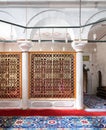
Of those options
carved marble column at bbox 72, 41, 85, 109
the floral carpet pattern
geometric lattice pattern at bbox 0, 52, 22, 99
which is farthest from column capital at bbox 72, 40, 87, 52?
the floral carpet pattern

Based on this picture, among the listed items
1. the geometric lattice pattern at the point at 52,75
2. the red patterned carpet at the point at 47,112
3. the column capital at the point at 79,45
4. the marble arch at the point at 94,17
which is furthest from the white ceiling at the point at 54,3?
the red patterned carpet at the point at 47,112

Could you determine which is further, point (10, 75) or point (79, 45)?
point (10, 75)

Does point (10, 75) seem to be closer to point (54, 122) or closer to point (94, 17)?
point (54, 122)

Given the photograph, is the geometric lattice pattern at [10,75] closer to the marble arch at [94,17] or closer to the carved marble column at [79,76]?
the carved marble column at [79,76]

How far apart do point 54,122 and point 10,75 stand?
227 centimetres

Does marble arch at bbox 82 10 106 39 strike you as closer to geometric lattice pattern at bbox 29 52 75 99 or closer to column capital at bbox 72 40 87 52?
column capital at bbox 72 40 87 52

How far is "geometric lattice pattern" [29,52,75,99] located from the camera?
21.9 feet

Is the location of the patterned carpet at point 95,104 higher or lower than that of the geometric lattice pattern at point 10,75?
lower

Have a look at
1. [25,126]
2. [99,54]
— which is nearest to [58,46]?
[99,54]

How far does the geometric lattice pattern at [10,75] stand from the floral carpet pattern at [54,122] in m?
1.26

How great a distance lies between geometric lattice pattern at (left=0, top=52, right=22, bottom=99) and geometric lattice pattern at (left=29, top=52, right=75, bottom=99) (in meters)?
0.39

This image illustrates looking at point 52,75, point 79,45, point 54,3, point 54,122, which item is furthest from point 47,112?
point 54,3

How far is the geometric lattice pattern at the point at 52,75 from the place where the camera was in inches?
263

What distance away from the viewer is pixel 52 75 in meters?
6.68
